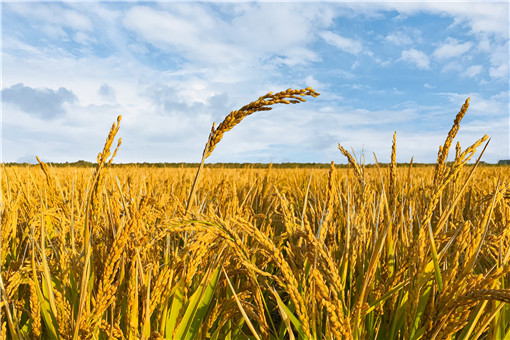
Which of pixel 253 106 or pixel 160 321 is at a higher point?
pixel 253 106

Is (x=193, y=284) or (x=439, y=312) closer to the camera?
(x=439, y=312)

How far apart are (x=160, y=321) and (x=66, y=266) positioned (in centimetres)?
47

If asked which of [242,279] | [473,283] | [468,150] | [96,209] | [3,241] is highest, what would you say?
[468,150]

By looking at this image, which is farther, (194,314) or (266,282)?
(194,314)

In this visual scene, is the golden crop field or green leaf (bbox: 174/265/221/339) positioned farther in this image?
green leaf (bbox: 174/265/221/339)

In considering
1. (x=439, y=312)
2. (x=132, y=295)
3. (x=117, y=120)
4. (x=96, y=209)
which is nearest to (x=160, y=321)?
(x=132, y=295)

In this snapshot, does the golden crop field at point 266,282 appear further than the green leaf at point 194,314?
No

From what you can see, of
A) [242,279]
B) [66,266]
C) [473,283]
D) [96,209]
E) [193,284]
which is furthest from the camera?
[242,279]

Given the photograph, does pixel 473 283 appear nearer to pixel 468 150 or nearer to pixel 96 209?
pixel 468 150

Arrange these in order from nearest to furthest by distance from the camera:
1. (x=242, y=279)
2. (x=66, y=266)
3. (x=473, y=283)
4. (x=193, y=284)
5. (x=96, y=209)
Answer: (x=473, y=283) → (x=96, y=209) → (x=66, y=266) → (x=193, y=284) → (x=242, y=279)

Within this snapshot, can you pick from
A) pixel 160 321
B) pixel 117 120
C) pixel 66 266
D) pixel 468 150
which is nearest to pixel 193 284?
pixel 160 321

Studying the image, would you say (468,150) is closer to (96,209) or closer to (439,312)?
(439,312)

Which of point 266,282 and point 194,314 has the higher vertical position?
point 266,282

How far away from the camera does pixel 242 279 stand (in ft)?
5.43
